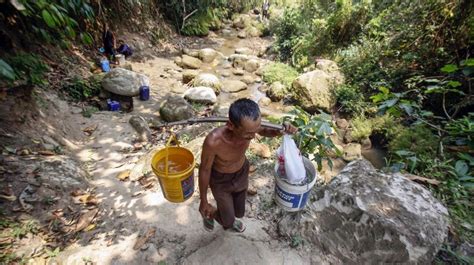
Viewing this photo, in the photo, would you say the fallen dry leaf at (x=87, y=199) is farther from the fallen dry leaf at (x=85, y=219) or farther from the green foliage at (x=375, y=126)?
the green foliage at (x=375, y=126)

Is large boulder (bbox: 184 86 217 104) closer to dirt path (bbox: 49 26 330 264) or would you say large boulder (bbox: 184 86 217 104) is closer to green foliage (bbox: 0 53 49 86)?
dirt path (bbox: 49 26 330 264)

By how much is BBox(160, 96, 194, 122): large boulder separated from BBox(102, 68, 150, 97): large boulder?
102cm

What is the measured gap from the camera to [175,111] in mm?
5707

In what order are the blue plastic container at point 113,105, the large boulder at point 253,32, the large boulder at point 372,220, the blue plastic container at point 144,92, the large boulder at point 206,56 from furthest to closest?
the large boulder at point 253,32 < the large boulder at point 206,56 < the blue plastic container at point 144,92 < the blue plastic container at point 113,105 < the large boulder at point 372,220

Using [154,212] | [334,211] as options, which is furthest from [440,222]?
[154,212]

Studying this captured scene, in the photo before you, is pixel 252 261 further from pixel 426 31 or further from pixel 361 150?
pixel 426 31

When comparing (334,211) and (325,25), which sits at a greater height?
(325,25)

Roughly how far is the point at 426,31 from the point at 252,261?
7.22 metres

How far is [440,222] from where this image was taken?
2.32 meters

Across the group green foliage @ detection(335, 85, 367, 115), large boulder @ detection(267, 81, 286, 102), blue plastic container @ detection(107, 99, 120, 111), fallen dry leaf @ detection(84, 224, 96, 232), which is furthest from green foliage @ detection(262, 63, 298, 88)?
fallen dry leaf @ detection(84, 224, 96, 232)

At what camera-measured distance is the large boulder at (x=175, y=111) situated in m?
5.70

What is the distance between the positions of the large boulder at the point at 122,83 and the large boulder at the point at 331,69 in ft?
19.0

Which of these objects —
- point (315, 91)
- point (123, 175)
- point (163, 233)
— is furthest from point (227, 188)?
point (315, 91)

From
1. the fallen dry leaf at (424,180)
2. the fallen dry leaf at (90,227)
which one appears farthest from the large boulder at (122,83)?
the fallen dry leaf at (424,180)
